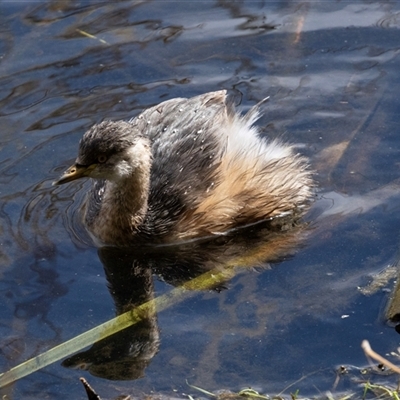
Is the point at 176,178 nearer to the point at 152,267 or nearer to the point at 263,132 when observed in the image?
the point at 152,267

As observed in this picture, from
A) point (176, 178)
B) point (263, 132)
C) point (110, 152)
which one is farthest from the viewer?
point (263, 132)

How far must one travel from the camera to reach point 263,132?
753 cm

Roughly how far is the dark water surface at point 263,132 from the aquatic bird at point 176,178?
0.20m

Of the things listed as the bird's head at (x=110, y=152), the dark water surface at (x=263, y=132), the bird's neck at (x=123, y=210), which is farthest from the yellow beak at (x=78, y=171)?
the dark water surface at (x=263, y=132)

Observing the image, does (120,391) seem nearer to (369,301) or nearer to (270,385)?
(270,385)

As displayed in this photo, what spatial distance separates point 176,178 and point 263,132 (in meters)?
1.21

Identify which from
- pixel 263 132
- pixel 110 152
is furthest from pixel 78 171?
pixel 263 132

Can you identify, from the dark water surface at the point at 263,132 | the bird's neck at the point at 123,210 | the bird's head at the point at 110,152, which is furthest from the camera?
the bird's neck at the point at 123,210

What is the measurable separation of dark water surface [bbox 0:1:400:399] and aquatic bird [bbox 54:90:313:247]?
0.66ft

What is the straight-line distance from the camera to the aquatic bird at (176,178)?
21.1 feet

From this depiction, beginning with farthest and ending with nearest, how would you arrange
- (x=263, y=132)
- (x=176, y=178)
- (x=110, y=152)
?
(x=263, y=132), (x=176, y=178), (x=110, y=152)

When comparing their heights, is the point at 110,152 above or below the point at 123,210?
above

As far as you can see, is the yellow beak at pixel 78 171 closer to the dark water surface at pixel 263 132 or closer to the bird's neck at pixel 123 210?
the bird's neck at pixel 123 210

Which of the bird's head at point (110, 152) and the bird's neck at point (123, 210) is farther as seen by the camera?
the bird's neck at point (123, 210)
